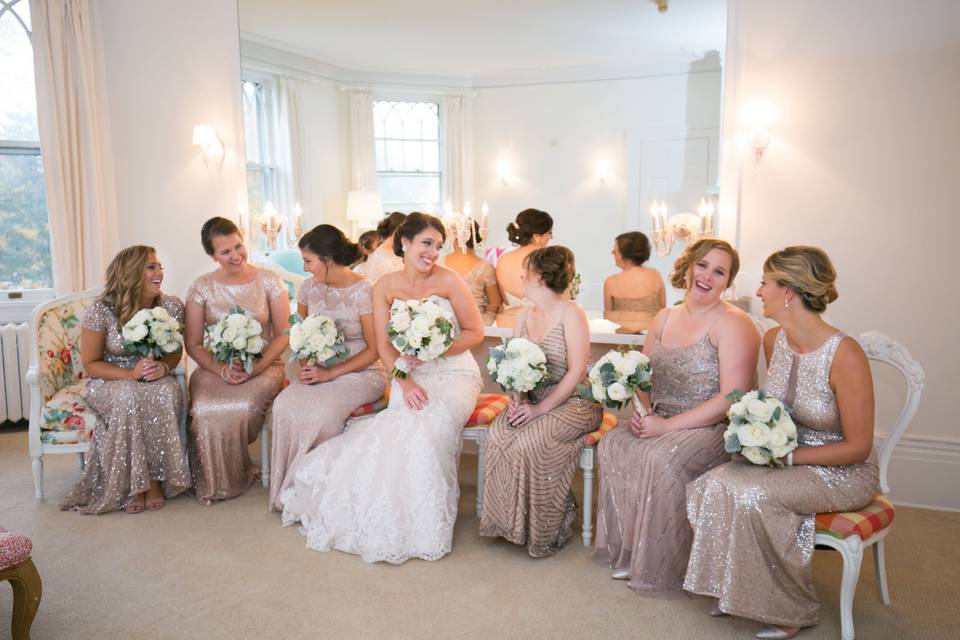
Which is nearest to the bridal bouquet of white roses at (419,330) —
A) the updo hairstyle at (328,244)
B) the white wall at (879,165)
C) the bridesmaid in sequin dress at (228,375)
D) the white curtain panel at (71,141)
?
the updo hairstyle at (328,244)

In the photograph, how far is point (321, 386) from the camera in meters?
4.41

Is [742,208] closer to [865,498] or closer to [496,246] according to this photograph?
[496,246]

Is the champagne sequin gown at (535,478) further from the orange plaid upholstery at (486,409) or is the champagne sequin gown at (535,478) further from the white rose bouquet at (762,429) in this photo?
the white rose bouquet at (762,429)

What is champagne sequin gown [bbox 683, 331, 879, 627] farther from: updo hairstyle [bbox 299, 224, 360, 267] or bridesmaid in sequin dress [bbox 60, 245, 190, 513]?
bridesmaid in sequin dress [bbox 60, 245, 190, 513]

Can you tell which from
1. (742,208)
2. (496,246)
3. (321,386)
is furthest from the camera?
(496,246)

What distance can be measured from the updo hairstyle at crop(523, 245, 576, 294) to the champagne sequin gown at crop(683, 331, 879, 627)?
3.89 feet

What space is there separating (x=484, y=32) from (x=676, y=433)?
3108mm


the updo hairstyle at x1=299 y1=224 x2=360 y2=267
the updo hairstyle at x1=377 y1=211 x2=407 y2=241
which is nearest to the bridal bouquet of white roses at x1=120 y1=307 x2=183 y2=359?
the updo hairstyle at x1=299 y1=224 x2=360 y2=267

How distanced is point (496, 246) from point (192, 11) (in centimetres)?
293

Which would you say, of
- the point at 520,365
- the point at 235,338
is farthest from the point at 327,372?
the point at 520,365

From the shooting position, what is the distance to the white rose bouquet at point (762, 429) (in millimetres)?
2938

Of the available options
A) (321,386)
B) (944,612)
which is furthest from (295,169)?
(944,612)

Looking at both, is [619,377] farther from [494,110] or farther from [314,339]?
[494,110]

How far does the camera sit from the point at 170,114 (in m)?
5.94
